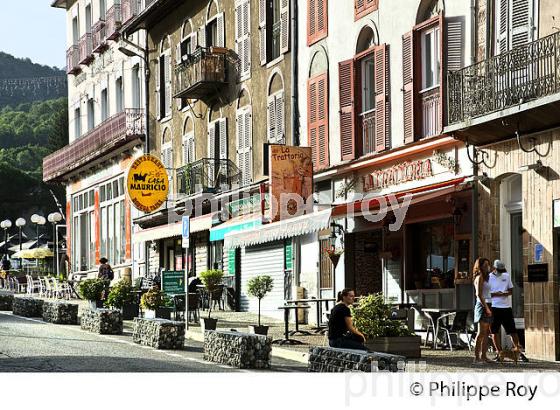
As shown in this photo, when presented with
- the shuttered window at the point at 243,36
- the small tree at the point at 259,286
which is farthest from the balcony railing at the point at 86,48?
the small tree at the point at 259,286

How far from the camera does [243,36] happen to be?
3469 cm

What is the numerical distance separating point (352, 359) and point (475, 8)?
9447 millimetres

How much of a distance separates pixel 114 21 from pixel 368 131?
22.2 metres

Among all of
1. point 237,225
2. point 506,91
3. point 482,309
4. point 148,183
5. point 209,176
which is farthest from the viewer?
point 148,183

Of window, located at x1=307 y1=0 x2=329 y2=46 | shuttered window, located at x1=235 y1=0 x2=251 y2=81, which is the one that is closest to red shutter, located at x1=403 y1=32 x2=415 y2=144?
window, located at x1=307 y1=0 x2=329 y2=46

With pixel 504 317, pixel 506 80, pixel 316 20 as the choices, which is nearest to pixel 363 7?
pixel 316 20

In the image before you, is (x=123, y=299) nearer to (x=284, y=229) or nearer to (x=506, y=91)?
(x=284, y=229)

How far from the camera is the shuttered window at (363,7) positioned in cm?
2661

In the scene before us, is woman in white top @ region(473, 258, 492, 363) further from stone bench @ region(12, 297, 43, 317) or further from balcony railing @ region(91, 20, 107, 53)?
balcony railing @ region(91, 20, 107, 53)

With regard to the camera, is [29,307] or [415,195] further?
[29,307]

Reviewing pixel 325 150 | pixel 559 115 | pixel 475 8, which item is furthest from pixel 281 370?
pixel 325 150

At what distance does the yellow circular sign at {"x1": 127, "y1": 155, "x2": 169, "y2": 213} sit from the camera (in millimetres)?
38250
